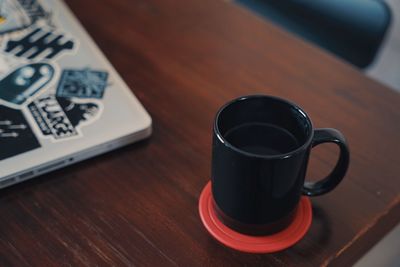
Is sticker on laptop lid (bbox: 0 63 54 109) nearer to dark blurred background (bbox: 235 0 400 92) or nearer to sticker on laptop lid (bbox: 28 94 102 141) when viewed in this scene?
sticker on laptop lid (bbox: 28 94 102 141)

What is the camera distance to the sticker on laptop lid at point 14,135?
528 mm

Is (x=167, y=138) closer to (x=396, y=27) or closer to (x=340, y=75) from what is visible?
(x=340, y=75)

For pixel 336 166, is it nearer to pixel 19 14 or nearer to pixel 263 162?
pixel 263 162

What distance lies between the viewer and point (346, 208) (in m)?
0.52

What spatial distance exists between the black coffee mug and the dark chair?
509 mm

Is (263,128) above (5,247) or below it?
above

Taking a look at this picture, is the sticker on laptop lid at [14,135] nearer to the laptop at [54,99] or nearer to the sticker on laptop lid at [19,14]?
the laptop at [54,99]

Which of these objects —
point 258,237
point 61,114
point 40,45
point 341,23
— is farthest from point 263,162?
point 341,23

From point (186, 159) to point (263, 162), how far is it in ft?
0.55

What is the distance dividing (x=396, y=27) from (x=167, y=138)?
867 mm

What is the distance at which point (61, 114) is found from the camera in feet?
1.89

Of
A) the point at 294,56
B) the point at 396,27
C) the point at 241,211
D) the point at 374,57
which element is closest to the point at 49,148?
the point at 241,211

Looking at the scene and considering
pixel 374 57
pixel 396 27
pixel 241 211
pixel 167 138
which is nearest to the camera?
pixel 241 211

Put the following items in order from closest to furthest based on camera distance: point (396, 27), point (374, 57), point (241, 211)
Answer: point (241, 211), point (374, 57), point (396, 27)
